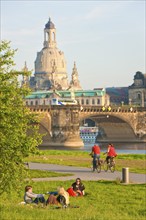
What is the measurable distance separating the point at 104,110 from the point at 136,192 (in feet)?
359

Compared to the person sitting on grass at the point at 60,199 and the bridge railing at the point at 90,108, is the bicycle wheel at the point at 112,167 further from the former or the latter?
the bridge railing at the point at 90,108

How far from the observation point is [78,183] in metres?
24.5

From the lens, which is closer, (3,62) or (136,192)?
(3,62)

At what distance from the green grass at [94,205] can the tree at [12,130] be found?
94 centimetres

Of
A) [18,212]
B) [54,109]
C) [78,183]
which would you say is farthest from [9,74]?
[54,109]

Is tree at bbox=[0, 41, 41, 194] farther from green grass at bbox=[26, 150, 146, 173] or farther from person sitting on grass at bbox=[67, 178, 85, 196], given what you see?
green grass at bbox=[26, 150, 146, 173]

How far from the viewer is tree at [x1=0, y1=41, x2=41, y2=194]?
59.9 feet

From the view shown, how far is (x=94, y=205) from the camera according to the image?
21.6m

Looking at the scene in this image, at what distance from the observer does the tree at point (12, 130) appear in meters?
18.2

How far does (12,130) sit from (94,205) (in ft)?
16.2

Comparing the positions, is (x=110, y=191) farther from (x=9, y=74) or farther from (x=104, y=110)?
(x=104, y=110)

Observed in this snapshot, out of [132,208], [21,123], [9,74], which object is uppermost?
[9,74]

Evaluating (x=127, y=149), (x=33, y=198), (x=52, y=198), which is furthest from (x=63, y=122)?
(x=52, y=198)

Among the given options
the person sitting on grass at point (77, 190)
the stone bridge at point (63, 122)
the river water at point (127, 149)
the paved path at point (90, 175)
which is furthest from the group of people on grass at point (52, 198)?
the stone bridge at point (63, 122)
